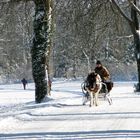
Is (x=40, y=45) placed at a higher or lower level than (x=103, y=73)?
higher

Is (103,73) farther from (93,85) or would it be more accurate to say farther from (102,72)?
(93,85)

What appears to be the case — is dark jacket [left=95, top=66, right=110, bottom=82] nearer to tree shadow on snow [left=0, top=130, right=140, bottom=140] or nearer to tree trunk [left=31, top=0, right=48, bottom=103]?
tree trunk [left=31, top=0, right=48, bottom=103]

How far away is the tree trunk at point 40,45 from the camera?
2483cm

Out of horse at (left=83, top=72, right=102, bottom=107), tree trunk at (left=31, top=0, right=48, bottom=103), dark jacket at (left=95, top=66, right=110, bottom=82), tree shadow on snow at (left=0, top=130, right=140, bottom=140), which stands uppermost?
tree trunk at (left=31, top=0, right=48, bottom=103)

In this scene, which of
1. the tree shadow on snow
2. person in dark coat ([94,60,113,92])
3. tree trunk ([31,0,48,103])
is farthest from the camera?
tree trunk ([31,0,48,103])

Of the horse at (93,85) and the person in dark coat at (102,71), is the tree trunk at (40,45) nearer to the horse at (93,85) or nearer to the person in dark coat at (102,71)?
the person in dark coat at (102,71)

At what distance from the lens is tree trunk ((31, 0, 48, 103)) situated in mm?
24828

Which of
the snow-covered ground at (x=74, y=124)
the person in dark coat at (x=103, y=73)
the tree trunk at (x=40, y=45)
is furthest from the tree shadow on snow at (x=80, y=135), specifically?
the tree trunk at (x=40, y=45)

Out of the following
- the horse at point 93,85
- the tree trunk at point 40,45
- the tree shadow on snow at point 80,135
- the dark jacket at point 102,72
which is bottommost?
the tree shadow on snow at point 80,135

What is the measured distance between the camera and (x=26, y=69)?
297 ft

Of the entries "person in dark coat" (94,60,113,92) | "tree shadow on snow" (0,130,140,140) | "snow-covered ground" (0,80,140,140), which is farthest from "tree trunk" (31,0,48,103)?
"tree shadow on snow" (0,130,140,140)

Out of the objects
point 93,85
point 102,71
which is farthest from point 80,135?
point 102,71

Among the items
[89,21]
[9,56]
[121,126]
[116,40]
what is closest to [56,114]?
[121,126]

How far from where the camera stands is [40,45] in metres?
25.0
